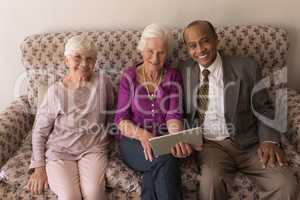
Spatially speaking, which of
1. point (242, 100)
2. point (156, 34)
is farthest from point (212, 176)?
point (156, 34)

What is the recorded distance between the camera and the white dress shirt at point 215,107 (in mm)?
2145

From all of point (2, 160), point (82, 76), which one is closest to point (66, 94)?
point (82, 76)

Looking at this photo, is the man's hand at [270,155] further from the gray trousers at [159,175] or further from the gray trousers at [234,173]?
the gray trousers at [159,175]

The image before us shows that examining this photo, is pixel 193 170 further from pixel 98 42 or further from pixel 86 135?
pixel 98 42

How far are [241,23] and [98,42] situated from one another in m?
0.95

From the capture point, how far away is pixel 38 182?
197 cm

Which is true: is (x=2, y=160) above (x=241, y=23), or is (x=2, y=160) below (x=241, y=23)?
below

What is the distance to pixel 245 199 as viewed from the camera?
1.94 meters

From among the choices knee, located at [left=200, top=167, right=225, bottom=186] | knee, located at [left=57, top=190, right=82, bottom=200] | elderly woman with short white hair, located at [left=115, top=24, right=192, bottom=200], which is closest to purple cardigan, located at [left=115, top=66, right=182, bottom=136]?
elderly woman with short white hair, located at [left=115, top=24, right=192, bottom=200]

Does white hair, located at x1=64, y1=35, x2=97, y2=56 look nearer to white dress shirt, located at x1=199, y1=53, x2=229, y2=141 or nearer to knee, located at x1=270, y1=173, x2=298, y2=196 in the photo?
white dress shirt, located at x1=199, y1=53, x2=229, y2=141

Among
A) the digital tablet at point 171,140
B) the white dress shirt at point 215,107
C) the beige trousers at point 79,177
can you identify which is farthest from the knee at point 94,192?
the white dress shirt at point 215,107

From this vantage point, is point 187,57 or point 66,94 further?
point 187,57

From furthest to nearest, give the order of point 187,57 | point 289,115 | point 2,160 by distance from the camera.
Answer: point 187,57, point 289,115, point 2,160

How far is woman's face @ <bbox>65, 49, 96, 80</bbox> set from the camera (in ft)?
6.72
